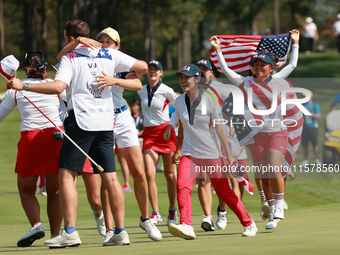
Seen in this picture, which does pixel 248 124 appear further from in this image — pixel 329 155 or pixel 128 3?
pixel 128 3

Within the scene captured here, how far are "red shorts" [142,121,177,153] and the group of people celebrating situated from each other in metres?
0.71

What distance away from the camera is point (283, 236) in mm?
6207

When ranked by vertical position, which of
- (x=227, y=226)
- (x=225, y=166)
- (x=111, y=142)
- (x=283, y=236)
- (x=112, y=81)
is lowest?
(x=227, y=226)

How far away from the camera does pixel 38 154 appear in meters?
6.50

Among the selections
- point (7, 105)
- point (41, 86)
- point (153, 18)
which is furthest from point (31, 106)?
point (153, 18)

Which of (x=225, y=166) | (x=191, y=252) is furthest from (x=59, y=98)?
(x=191, y=252)

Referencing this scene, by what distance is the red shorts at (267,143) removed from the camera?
7285mm

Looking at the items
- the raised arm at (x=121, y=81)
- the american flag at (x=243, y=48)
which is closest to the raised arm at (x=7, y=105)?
the raised arm at (x=121, y=81)

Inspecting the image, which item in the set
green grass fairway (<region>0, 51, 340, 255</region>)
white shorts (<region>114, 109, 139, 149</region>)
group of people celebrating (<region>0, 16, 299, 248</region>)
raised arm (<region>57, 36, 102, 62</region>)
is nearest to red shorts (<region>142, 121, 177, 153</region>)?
group of people celebrating (<region>0, 16, 299, 248</region>)

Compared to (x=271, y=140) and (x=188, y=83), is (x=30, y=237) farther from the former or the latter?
(x=271, y=140)

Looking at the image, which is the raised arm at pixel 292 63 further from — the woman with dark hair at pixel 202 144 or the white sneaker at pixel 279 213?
the white sneaker at pixel 279 213

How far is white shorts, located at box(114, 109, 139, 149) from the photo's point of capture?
6.92m

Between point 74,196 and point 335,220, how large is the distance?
374 cm

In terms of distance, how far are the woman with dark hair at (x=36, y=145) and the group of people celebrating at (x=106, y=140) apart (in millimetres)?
11
